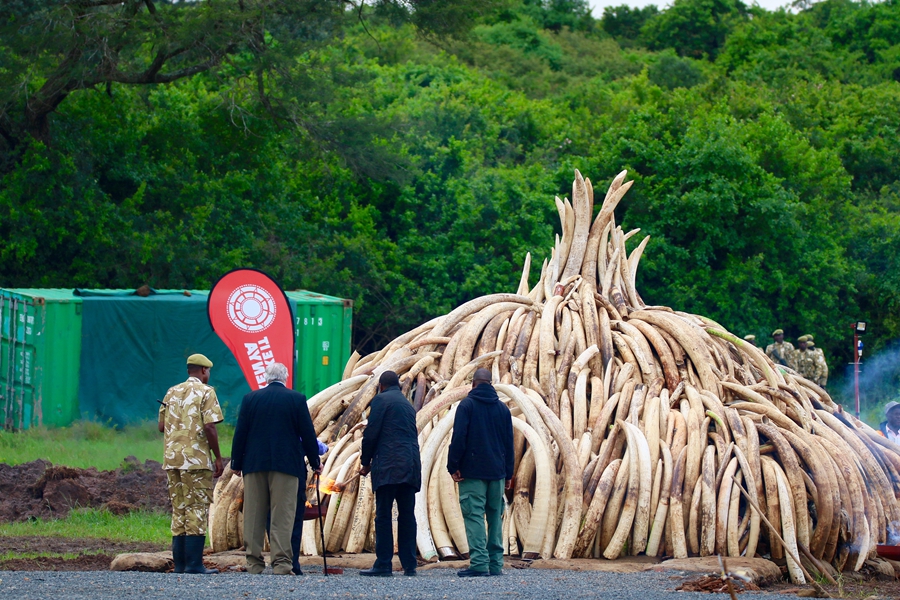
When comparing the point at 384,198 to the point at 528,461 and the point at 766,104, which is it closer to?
the point at 766,104

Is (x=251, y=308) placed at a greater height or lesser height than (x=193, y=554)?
greater

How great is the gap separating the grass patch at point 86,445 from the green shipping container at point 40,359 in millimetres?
362

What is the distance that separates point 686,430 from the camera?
945cm

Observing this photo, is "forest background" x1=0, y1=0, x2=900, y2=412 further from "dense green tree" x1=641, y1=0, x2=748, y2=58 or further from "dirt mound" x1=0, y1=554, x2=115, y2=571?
"dense green tree" x1=641, y1=0, x2=748, y2=58

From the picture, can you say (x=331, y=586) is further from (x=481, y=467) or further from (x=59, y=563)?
(x=59, y=563)

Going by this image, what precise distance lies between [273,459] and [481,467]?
1.41 m

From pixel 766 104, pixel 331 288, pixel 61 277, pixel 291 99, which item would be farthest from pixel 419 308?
pixel 766 104

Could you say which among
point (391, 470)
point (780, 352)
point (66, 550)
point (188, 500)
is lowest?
point (66, 550)

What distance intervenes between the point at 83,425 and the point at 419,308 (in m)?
7.70

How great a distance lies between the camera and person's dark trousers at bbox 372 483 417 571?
7852mm

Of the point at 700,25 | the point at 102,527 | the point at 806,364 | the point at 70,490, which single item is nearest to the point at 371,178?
the point at 806,364

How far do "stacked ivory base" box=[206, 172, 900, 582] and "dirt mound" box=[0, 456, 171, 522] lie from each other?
9.01 feet

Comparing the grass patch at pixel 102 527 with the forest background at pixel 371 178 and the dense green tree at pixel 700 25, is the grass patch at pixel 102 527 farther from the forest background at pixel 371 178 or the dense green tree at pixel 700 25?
the dense green tree at pixel 700 25

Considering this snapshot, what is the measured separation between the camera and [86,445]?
15234mm
